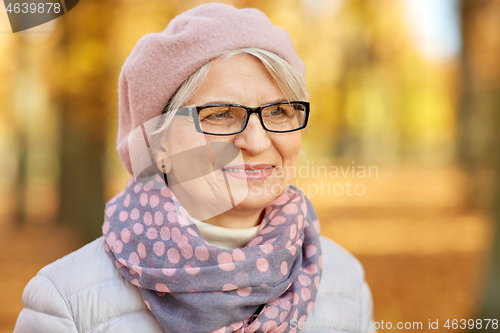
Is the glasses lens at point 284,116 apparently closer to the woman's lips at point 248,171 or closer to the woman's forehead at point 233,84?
the woman's forehead at point 233,84

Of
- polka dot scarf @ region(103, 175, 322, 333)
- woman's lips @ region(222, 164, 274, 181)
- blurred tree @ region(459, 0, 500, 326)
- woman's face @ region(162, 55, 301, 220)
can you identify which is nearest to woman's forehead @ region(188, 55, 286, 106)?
woman's face @ region(162, 55, 301, 220)

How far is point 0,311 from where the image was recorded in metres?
5.72

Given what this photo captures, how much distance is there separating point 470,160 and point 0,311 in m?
13.3

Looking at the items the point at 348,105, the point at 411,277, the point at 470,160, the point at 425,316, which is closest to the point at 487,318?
the point at 425,316

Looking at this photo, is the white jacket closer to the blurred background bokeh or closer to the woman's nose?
the woman's nose

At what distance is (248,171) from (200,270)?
1.48 ft

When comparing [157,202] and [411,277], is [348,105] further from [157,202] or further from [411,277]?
[157,202]

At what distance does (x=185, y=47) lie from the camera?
1672mm

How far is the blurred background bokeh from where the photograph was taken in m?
5.68

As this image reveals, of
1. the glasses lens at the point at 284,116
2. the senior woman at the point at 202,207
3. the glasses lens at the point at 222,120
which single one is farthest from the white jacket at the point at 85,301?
the glasses lens at the point at 284,116

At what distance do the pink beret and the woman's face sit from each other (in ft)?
0.24

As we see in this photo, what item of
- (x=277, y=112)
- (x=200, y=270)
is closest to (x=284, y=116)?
(x=277, y=112)

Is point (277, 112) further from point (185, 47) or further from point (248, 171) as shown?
point (185, 47)

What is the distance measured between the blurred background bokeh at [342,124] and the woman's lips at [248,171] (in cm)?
51
